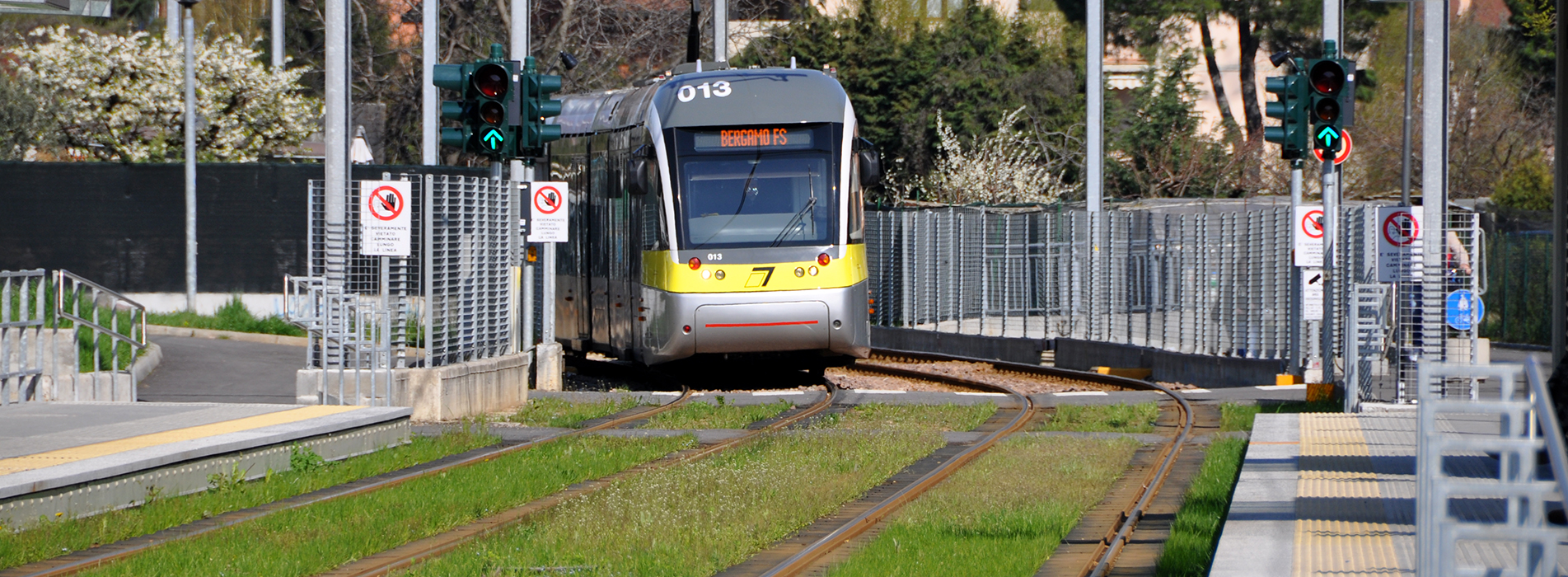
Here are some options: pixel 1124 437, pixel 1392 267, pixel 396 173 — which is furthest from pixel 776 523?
pixel 396 173

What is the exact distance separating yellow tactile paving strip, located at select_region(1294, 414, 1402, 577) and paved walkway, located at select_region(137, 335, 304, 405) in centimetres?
1029

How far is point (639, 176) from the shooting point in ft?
60.1

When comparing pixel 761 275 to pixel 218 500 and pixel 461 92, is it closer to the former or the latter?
pixel 461 92

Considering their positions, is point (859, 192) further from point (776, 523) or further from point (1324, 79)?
point (776, 523)

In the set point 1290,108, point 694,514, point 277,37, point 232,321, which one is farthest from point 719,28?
point 694,514

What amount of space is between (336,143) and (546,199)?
2.74 meters

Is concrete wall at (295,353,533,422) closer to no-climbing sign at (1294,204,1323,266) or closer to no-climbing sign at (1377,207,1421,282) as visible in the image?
no-climbing sign at (1377,207,1421,282)

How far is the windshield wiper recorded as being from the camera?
18.3 metres

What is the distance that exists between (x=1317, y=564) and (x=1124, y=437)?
22.7 feet

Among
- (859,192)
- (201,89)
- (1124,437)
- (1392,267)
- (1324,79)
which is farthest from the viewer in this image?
(201,89)

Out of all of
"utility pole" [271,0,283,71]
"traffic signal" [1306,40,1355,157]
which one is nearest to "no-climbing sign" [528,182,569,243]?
"traffic signal" [1306,40,1355,157]

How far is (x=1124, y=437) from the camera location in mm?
14141

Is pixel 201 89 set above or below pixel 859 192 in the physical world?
above

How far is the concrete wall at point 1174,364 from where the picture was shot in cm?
2253
